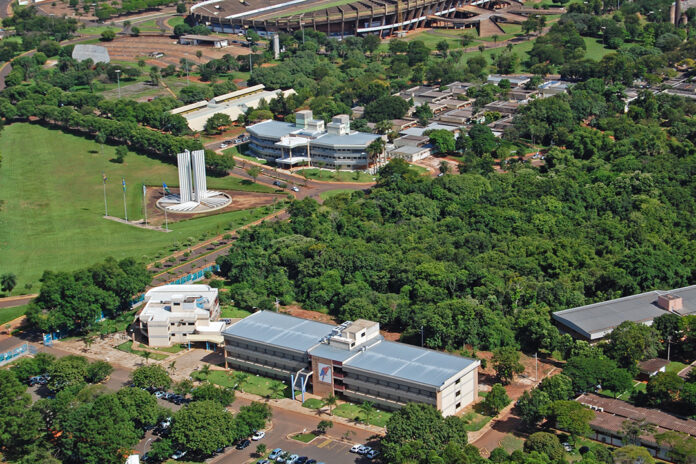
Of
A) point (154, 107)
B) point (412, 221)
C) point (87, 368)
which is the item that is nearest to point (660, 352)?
point (412, 221)

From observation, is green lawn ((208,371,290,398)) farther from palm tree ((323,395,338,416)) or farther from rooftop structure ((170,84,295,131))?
rooftop structure ((170,84,295,131))

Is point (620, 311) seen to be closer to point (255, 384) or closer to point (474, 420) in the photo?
point (474, 420)

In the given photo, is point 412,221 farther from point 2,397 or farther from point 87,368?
point 2,397

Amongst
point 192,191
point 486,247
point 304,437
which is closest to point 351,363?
point 304,437

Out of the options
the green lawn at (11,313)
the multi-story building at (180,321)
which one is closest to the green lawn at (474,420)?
the multi-story building at (180,321)

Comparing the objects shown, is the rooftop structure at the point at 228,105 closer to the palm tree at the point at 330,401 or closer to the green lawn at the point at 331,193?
the green lawn at the point at 331,193
